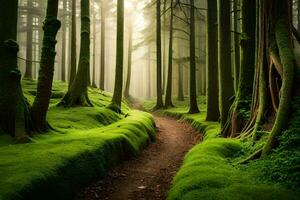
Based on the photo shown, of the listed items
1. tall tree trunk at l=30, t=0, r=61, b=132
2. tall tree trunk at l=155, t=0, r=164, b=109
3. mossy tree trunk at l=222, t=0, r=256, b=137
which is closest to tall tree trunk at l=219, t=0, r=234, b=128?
mossy tree trunk at l=222, t=0, r=256, b=137

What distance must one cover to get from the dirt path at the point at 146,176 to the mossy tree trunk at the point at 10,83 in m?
3.05

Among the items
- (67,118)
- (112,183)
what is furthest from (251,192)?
(67,118)

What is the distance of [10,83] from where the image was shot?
10492 millimetres

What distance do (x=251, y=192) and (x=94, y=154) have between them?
501 cm

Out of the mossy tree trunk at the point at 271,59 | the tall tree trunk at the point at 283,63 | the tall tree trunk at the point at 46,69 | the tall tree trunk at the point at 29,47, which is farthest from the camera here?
the tall tree trunk at the point at 29,47

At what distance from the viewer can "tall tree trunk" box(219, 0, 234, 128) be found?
14.2m

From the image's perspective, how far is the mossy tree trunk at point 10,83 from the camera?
10258 millimetres

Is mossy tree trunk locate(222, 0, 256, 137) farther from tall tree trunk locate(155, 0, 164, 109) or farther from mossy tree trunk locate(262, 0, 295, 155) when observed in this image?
tall tree trunk locate(155, 0, 164, 109)

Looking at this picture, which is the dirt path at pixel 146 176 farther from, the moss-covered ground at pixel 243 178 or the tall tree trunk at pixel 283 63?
the tall tree trunk at pixel 283 63

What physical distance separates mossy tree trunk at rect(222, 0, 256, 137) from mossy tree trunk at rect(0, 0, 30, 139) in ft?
23.6

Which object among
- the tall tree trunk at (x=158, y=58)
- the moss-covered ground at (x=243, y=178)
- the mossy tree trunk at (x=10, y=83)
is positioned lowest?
the moss-covered ground at (x=243, y=178)

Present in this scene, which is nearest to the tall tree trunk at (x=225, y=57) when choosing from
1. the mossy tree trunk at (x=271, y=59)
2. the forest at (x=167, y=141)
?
the forest at (x=167, y=141)

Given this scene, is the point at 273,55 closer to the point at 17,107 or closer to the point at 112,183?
the point at 112,183

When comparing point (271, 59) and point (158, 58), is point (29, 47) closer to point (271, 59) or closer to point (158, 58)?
point (158, 58)
